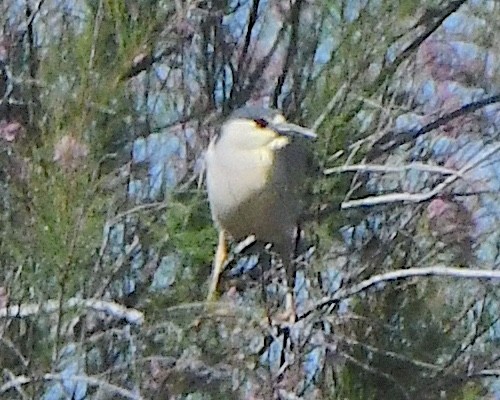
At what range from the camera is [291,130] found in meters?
1.05

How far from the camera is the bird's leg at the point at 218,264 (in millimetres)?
1029

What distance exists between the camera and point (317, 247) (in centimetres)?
106

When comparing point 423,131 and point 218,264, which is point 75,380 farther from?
point 423,131

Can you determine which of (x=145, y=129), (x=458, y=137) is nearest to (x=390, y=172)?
(x=458, y=137)

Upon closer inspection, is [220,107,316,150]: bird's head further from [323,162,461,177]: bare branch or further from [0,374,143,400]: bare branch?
[0,374,143,400]: bare branch

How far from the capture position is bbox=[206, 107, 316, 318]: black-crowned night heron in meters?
1.05

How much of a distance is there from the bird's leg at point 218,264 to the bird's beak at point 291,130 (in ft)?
0.29

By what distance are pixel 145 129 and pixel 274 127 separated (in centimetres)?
10

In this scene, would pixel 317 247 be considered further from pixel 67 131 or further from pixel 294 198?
pixel 67 131

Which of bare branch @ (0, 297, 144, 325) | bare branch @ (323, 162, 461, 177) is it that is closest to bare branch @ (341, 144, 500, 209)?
bare branch @ (323, 162, 461, 177)

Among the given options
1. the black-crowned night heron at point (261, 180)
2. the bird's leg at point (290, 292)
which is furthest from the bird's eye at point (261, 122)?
the bird's leg at point (290, 292)

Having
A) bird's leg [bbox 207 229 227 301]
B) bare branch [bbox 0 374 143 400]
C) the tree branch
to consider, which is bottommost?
bare branch [bbox 0 374 143 400]

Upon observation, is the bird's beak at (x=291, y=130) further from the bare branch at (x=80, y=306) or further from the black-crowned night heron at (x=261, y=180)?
the bare branch at (x=80, y=306)

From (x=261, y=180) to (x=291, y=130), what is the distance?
66 mm
